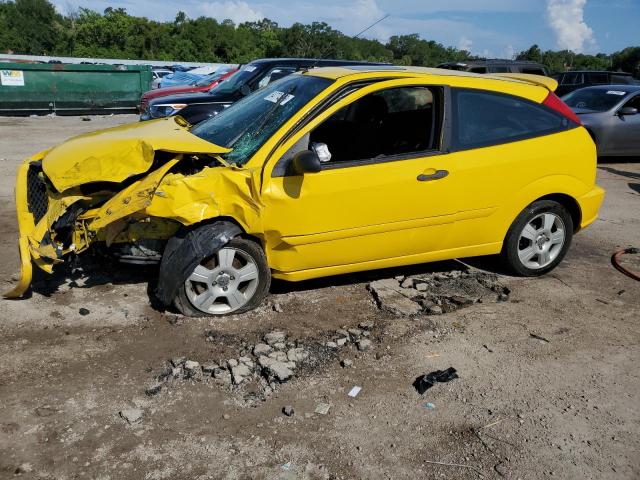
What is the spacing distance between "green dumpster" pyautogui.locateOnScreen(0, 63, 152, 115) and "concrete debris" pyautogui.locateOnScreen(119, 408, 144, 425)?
17.1m

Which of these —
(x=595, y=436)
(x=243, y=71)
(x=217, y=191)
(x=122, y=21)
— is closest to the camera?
(x=595, y=436)

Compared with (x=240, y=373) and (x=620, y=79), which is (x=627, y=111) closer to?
(x=620, y=79)

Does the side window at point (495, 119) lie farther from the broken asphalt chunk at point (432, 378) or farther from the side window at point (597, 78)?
the side window at point (597, 78)

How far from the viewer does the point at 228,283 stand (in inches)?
171

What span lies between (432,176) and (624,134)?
8483 mm

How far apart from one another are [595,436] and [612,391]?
544mm

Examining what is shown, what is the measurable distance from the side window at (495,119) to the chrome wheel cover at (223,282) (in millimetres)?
1909

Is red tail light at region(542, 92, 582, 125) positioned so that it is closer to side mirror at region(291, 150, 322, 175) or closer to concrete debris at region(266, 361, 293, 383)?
side mirror at region(291, 150, 322, 175)

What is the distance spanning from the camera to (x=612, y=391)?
3.70 metres

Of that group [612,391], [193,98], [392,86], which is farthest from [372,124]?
[193,98]

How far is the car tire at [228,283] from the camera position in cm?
424

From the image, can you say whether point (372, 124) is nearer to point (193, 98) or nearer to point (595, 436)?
point (595, 436)

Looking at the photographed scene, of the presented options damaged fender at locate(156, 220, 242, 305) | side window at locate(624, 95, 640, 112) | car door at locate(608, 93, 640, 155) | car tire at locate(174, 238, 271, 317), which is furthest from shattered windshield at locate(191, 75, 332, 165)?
side window at locate(624, 95, 640, 112)

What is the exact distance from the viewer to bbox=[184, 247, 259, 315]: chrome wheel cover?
4.23 meters
